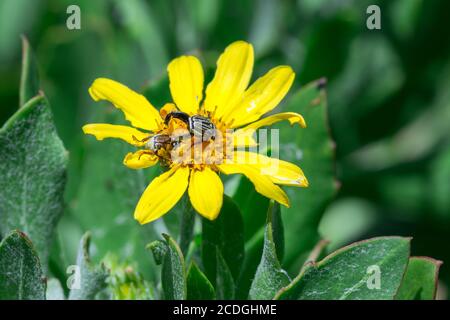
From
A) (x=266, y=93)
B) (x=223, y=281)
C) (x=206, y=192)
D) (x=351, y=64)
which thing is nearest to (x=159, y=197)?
(x=206, y=192)

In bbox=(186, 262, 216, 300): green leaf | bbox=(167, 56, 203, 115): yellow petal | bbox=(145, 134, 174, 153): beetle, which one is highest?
bbox=(167, 56, 203, 115): yellow petal

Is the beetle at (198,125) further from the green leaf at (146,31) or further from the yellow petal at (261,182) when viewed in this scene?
the green leaf at (146,31)

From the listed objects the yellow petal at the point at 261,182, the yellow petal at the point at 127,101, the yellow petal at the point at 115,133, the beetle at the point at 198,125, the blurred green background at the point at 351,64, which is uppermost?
the blurred green background at the point at 351,64

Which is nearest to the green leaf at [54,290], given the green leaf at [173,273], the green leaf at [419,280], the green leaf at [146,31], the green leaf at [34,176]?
the green leaf at [34,176]

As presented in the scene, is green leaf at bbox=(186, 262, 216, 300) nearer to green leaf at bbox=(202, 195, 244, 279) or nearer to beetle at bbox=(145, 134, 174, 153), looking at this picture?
green leaf at bbox=(202, 195, 244, 279)

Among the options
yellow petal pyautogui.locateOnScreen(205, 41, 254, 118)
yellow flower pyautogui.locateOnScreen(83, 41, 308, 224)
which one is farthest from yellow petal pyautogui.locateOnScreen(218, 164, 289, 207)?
yellow petal pyautogui.locateOnScreen(205, 41, 254, 118)
